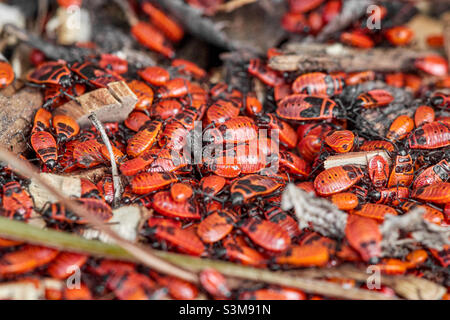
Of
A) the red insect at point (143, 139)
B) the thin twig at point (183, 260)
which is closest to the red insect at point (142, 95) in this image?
the red insect at point (143, 139)

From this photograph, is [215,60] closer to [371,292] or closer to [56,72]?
[56,72]

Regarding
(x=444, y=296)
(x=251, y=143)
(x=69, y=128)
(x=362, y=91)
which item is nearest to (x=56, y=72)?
(x=69, y=128)

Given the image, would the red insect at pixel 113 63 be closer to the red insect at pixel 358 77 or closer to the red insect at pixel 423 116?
the red insect at pixel 358 77

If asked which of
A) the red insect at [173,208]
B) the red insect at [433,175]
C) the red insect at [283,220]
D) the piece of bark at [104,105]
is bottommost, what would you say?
the red insect at [283,220]

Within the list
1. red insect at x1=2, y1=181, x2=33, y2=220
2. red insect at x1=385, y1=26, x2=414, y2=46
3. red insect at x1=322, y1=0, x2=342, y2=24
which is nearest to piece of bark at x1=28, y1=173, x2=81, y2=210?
red insect at x1=2, y1=181, x2=33, y2=220

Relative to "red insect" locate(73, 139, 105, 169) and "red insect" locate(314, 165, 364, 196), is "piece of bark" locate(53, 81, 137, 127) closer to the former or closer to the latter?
"red insect" locate(73, 139, 105, 169)

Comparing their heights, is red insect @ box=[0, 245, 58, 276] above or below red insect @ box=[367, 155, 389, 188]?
below

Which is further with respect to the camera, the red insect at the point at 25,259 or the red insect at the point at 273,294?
the red insect at the point at 273,294
